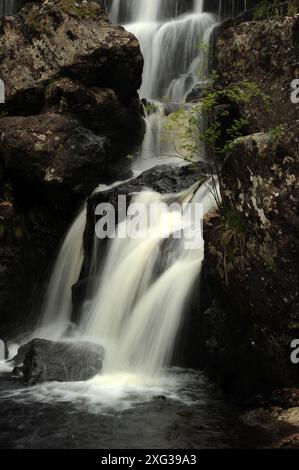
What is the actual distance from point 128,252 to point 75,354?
6.98 feet

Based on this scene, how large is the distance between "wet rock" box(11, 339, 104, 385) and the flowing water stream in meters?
0.15

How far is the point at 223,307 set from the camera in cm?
707

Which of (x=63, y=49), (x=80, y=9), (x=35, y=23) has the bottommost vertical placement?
(x=63, y=49)

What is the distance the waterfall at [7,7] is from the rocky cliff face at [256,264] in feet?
42.4

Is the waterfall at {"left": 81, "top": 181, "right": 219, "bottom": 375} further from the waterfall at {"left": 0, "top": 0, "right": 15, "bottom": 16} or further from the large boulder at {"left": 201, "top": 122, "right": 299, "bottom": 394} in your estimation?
the waterfall at {"left": 0, "top": 0, "right": 15, "bottom": 16}

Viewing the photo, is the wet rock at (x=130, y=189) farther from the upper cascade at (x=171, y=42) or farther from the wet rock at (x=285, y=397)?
the wet rock at (x=285, y=397)

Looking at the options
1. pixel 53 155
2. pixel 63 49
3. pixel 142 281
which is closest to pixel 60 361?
pixel 142 281

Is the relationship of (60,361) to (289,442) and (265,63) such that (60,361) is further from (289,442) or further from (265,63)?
(265,63)

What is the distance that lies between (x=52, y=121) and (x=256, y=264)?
591 cm

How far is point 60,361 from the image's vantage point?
7.41 metres

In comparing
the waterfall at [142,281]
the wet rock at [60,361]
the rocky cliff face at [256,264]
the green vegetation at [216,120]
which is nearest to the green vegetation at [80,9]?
the waterfall at [142,281]

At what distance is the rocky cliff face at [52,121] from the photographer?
10.3 m

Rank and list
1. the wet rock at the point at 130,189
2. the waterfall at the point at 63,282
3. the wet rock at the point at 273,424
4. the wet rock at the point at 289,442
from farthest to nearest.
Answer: the waterfall at the point at 63,282 → the wet rock at the point at 130,189 → the wet rock at the point at 273,424 → the wet rock at the point at 289,442

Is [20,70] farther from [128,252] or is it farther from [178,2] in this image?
[178,2]
